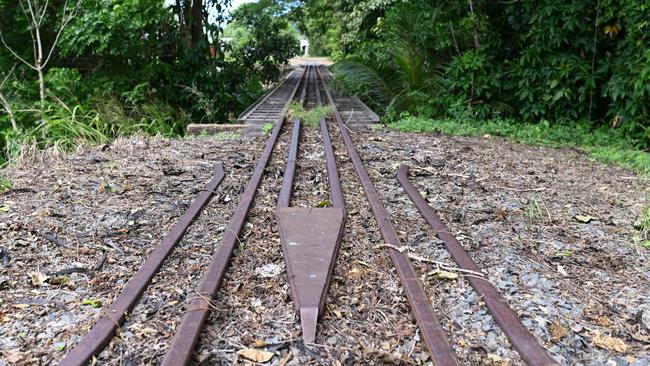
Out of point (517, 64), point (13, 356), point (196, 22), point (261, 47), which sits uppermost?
point (196, 22)

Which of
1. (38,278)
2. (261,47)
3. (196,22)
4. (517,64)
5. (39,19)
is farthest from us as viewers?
(261,47)

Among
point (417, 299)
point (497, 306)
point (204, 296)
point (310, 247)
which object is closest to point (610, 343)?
point (497, 306)

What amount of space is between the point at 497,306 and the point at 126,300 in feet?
5.76

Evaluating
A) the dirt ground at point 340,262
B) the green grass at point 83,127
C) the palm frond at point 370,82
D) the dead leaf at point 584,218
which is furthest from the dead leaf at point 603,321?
the palm frond at point 370,82

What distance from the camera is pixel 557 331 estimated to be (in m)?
2.31

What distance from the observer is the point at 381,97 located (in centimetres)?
A: 1122

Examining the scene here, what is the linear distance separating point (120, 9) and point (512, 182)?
7.73 metres

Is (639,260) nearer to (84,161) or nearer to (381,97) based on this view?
(84,161)

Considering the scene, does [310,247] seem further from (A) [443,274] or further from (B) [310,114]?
(B) [310,114]

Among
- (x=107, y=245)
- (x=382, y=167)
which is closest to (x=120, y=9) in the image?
(x=382, y=167)

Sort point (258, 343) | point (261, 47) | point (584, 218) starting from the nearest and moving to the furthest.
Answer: point (258, 343)
point (584, 218)
point (261, 47)

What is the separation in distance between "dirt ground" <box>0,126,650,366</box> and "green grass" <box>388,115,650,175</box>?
1928 millimetres

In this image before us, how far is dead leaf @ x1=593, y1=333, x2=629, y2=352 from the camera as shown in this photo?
7.25ft

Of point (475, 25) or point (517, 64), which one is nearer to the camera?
point (517, 64)
